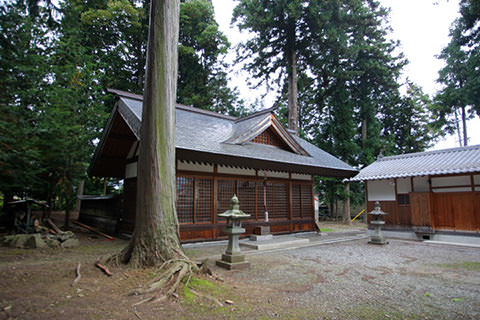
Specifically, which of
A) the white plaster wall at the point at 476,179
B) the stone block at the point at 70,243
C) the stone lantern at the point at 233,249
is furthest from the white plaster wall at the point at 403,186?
the stone block at the point at 70,243

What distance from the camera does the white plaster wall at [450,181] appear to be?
1009cm

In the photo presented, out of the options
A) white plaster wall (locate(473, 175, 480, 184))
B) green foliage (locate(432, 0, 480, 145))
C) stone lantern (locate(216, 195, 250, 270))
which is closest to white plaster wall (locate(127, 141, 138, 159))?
stone lantern (locate(216, 195, 250, 270))

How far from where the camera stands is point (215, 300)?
3.78m

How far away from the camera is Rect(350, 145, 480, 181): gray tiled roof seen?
9780 millimetres

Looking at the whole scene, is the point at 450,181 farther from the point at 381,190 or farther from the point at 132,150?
the point at 132,150

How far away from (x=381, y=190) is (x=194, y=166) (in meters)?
8.94

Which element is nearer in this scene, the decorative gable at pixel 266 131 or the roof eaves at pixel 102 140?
the roof eaves at pixel 102 140

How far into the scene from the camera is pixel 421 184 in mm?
11164

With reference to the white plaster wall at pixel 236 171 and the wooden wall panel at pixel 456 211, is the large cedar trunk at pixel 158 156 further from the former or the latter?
the wooden wall panel at pixel 456 211

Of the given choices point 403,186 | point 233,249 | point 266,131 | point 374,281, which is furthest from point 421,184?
point 233,249

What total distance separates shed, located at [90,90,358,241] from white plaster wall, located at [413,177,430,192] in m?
2.45

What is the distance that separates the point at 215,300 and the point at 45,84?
1112 cm

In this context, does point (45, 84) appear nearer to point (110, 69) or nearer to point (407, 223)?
point (110, 69)

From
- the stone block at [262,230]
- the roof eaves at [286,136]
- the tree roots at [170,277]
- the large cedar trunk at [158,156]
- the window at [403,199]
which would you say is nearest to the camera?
the tree roots at [170,277]
